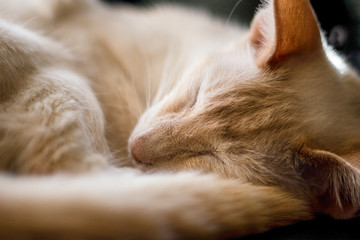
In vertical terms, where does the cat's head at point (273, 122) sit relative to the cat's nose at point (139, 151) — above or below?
above

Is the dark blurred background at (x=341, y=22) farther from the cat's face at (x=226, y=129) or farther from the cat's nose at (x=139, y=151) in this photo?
the cat's nose at (x=139, y=151)

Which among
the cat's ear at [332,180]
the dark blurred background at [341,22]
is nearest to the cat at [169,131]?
the cat's ear at [332,180]

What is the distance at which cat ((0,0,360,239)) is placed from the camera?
1.87 ft

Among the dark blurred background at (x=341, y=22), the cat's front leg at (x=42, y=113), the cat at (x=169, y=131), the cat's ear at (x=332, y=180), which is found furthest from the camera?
the dark blurred background at (x=341, y=22)

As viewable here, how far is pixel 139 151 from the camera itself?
93 cm

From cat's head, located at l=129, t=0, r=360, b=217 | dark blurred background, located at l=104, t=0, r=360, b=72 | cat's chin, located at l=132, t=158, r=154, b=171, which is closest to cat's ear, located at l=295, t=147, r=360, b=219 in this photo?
cat's head, located at l=129, t=0, r=360, b=217

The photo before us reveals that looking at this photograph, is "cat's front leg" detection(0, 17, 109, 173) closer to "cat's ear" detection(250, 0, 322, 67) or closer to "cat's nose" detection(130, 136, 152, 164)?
"cat's nose" detection(130, 136, 152, 164)

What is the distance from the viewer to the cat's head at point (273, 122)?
896 millimetres

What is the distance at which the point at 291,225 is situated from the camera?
81cm

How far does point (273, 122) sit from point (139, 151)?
0.38 m

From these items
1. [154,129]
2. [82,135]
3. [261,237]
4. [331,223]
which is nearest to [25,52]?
[82,135]

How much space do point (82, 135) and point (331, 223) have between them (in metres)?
0.65

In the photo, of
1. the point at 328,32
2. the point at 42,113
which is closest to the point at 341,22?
the point at 328,32

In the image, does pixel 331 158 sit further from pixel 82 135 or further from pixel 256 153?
pixel 82 135
